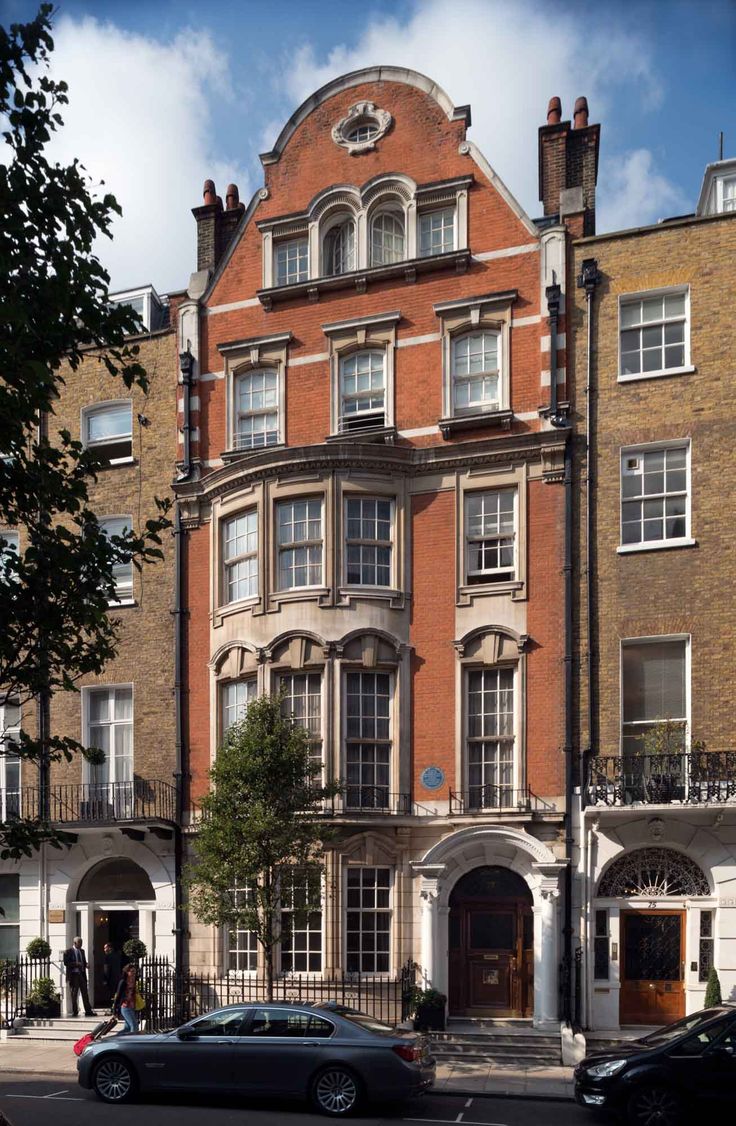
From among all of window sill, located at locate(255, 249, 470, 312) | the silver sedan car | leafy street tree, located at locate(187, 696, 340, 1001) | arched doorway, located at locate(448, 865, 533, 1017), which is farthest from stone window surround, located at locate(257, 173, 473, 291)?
the silver sedan car

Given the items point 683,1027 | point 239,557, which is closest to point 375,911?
point 239,557

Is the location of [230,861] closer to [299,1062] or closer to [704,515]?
[299,1062]

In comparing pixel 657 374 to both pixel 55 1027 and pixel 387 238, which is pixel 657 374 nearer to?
pixel 387 238

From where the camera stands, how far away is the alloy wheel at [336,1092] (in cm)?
1524

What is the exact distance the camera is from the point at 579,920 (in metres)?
21.3

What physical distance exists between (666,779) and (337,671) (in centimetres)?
654

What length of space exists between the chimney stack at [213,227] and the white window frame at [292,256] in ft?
5.29

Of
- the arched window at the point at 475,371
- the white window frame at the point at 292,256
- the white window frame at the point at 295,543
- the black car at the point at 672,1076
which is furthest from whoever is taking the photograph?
the white window frame at the point at 292,256

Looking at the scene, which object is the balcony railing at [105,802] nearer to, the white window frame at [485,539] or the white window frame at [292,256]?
the white window frame at [485,539]

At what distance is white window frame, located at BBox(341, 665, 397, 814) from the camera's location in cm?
2284

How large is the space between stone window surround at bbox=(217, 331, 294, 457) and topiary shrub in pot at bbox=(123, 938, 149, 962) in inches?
410

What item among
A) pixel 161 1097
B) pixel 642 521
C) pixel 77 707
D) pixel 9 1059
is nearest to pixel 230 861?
pixel 161 1097

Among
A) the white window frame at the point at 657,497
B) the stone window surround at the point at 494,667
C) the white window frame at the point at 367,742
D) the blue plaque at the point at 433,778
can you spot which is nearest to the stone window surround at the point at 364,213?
the white window frame at the point at 657,497

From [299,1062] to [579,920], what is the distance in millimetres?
7387
